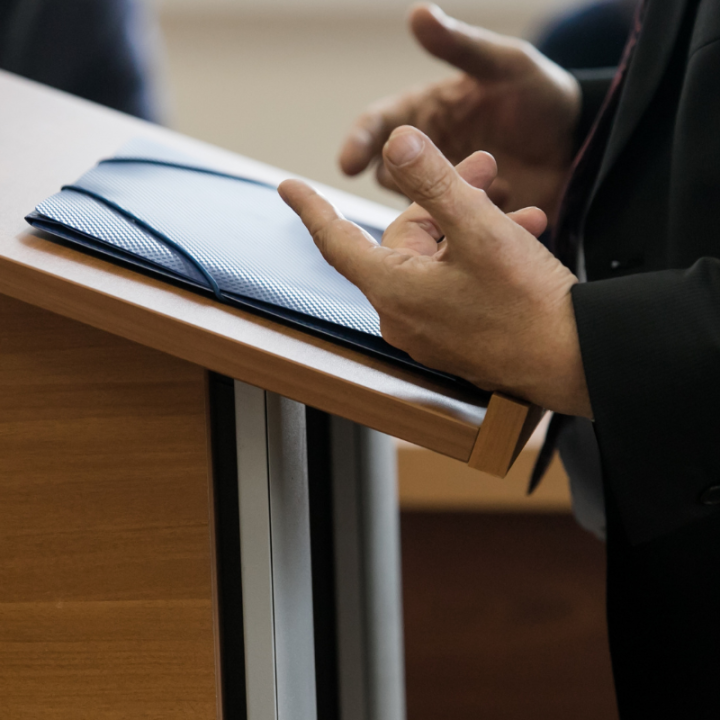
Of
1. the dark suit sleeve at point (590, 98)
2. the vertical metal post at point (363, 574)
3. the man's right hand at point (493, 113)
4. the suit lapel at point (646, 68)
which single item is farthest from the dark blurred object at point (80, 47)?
the suit lapel at point (646, 68)

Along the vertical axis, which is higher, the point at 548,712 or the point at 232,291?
the point at 232,291

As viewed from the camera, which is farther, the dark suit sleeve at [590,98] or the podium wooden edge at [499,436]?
the dark suit sleeve at [590,98]

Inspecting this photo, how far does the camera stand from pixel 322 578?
705 millimetres

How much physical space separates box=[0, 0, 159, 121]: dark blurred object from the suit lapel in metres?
1.07

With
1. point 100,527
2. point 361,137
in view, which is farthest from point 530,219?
point 361,137

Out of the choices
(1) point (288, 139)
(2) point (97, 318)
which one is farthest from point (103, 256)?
(1) point (288, 139)

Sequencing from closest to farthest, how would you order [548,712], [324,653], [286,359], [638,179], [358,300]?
1. [286,359]
2. [358,300]
3. [638,179]
4. [324,653]
5. [548,712]

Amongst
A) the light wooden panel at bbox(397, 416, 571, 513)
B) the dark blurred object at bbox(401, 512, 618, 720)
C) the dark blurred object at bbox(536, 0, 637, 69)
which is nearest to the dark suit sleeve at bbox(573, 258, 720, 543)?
the light wooden panel at bbox(397, 416, 571, 513)

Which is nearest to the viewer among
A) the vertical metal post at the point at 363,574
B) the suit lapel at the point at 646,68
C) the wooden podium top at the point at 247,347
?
the wooden podium top at the point at 247,347

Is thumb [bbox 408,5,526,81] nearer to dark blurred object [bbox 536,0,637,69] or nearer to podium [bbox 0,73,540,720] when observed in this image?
podium [bbox 0,73,540,720]

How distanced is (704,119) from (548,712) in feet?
3.58

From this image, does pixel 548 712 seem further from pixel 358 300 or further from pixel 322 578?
pixel 358 300

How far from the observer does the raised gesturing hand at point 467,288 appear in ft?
1.35

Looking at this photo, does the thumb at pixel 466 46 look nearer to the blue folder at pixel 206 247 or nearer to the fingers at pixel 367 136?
the fingers at pixel 367 136
